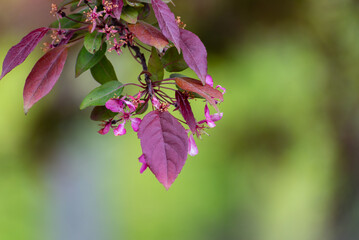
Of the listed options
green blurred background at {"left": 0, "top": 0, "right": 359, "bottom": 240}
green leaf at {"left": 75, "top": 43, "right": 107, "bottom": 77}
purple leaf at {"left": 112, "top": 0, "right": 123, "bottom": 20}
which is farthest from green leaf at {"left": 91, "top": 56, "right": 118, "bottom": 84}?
green blurred background at {"left": 0, "top": 0, "right": 359, "bottom": 240}

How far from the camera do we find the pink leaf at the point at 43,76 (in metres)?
0.53

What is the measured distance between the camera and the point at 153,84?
59cm

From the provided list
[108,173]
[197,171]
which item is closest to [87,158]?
[108,173]

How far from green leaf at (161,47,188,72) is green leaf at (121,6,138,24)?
0.30ft

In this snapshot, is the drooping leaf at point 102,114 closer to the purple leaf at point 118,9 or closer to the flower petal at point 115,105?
the flower petal at point 115,105

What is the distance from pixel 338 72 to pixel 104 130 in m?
1.59

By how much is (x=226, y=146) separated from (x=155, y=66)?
1250 mm

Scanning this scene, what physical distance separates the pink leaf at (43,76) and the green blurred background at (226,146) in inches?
45.9

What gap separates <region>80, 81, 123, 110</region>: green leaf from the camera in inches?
21.7

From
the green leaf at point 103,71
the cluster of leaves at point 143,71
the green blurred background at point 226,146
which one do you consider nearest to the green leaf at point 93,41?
the cluster of leaves at point 143,71

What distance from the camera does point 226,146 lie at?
5.90 feet

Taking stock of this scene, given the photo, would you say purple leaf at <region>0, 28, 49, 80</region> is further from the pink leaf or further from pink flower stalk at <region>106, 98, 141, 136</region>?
pink flower stalk at <region>106, 98, 141, 136</region>

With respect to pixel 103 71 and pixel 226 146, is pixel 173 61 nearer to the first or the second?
pixel 103 71

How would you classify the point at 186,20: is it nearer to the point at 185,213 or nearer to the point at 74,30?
the point at 185,213
